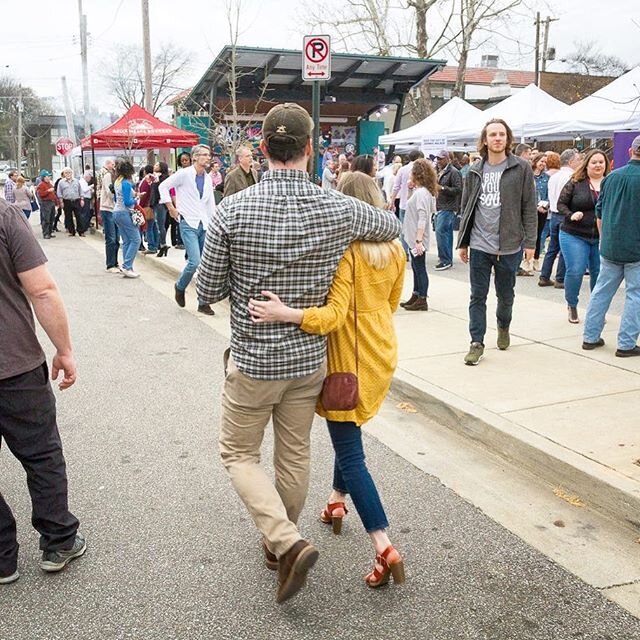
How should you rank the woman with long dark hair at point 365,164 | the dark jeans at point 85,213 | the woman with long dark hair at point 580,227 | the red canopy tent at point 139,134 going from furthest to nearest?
the dark jeans at point 85,213 < the red canopy tent at point 139,134 < the woman with long dark hair at point 580,227 < the woman with long dark hair at point 365,164

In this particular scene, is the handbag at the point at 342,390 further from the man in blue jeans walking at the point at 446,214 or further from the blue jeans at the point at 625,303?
the man in blue jeans walking at the point at 446,214

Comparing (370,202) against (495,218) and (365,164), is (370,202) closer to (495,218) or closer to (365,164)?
(365,164)

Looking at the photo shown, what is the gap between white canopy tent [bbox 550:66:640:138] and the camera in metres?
13.0

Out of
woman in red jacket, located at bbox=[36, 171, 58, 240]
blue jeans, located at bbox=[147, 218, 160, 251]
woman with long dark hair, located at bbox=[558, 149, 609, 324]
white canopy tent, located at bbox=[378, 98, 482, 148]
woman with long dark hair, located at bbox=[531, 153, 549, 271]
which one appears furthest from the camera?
woman in red jacket, located at bbox=[36, 171, 58, 240]

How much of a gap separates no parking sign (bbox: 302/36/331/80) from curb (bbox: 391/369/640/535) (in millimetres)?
3717

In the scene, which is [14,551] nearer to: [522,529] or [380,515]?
[380,515]

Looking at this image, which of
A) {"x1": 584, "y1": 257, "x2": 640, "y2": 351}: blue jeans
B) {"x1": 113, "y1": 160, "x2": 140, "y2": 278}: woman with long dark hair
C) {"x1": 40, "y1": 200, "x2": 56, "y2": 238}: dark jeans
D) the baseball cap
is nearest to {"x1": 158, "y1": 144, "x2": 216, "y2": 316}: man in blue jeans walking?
{"x1": 113, "y1": 160, "x2": 140, "y2": 278}: woman with long dark hair

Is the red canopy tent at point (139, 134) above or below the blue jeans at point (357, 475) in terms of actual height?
above

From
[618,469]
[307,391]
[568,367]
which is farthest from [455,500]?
[568,367]

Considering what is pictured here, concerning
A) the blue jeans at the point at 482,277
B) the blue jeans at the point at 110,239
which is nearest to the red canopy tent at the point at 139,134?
the blue jeans at the point at 110,239

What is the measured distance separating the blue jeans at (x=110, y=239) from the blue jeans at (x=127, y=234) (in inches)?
25.2

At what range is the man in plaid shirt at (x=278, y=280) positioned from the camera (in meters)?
2.78

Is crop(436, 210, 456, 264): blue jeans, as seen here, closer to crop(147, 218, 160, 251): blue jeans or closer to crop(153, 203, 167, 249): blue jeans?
crop(153, 203, 167, 249): blue jeans

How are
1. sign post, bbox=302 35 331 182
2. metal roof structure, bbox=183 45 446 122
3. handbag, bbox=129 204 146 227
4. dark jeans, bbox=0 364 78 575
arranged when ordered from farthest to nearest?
1. metal roof structure, bbox=183 45 446 122
2. handbag, bbox=129 204 146 227
3. sign post, bbox=302 35 331 182
4. dark jeans, bbox=0 364 78 575
